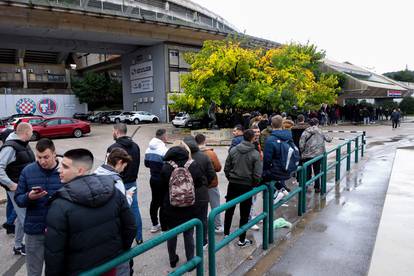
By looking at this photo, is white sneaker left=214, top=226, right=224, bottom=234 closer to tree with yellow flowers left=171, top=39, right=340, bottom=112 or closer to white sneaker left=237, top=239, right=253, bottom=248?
white sneaker left=237, top=239, right=253, bottom=248

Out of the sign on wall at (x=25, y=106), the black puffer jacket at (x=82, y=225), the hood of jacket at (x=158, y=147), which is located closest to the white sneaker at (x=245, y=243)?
the hood of jacket at (x=158, y=147)

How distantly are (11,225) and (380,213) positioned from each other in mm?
6354

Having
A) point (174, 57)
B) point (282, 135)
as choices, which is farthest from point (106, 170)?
point (174, 57)

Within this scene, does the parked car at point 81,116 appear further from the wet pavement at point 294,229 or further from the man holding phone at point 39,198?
the man holding phone at point 39,198

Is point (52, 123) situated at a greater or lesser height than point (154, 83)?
lesser

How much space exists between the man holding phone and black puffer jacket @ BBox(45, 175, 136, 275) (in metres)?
1.12

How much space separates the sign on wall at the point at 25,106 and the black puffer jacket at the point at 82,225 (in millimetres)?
36238

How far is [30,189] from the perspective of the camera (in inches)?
133

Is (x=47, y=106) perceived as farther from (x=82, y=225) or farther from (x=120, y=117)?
(x=82, y=225)

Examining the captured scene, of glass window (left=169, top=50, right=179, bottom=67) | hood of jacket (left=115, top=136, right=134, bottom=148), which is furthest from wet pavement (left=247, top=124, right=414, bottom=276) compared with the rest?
glass window (left=169, top=50, right=179, bottom=67)

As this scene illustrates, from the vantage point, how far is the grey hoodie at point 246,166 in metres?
4.95

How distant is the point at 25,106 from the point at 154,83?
506 inches

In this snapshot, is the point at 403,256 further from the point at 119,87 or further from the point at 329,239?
the point at 119,87

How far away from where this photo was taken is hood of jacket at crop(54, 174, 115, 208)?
232 centimetres
